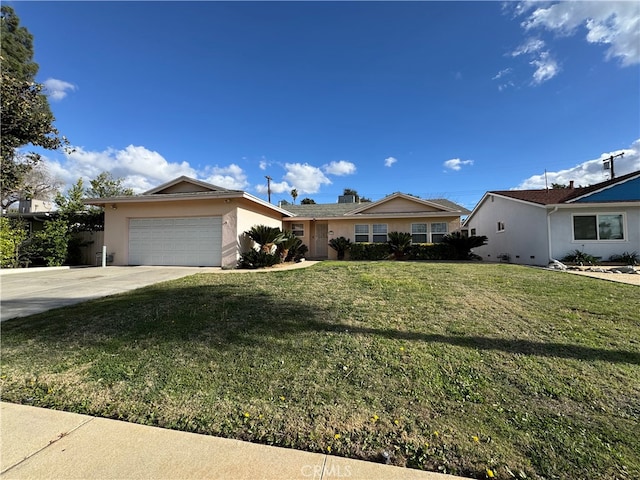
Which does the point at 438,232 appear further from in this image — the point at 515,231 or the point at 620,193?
the point at 620,193

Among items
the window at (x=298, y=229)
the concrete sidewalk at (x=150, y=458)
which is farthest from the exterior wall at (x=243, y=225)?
the concrete sidewalk at (x=150, y=458)

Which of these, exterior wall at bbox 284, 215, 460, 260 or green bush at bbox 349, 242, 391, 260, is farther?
exterior wall at bbox 284, 215, 460, 260

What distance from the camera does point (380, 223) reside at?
60.1ft

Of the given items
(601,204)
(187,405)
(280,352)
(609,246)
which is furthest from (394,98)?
(187,405)

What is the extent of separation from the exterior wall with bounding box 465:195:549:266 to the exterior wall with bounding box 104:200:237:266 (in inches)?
551

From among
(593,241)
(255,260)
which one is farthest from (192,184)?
(593,241)

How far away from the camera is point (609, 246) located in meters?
13.0

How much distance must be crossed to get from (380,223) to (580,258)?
9.50 meters

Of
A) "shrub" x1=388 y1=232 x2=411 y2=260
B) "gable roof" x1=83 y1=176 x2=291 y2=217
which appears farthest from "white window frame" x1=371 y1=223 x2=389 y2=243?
"gable roof" x1=83 y1=176 x2=291 y2=217

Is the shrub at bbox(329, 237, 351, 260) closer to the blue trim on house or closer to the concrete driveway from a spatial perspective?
the concrete driveway

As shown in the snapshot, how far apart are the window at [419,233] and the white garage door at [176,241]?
1115 centimetres

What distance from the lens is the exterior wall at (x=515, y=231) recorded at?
44.9 feet

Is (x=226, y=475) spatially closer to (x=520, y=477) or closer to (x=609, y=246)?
(x=520, y=477)

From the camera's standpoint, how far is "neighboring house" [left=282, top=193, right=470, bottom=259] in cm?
1764
